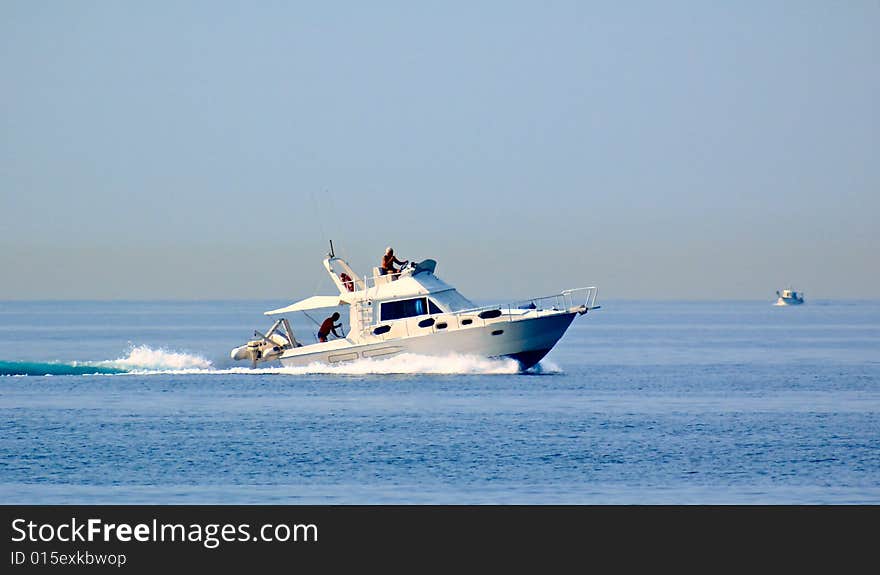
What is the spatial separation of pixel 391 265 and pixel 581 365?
20.4m

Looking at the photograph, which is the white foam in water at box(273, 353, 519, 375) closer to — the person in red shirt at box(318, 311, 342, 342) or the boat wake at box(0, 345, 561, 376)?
the boat wake at box(0, 345, 561, 376)

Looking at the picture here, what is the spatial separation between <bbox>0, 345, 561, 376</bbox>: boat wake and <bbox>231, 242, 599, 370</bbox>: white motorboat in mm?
343

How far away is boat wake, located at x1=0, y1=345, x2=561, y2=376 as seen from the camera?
197 ft

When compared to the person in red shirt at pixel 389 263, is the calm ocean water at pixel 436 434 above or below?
below

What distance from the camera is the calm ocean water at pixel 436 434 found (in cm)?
3581

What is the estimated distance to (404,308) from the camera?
195 feet

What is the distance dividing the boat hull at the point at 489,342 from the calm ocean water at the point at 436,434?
668mm

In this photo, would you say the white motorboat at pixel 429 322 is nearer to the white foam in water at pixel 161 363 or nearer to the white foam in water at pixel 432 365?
the white foam in water at pixel 432 365

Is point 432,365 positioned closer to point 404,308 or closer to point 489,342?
point 489,342
